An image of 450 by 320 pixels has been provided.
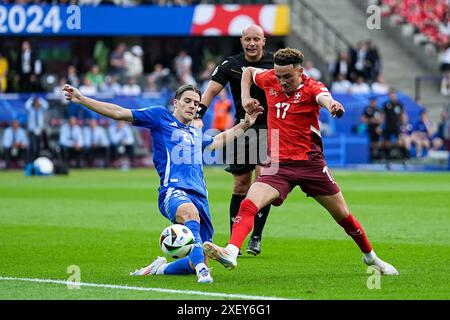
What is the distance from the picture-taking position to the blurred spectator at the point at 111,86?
34969mm

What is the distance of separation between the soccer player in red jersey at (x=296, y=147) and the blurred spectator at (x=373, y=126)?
76.1ft

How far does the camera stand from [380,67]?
39.0 metres

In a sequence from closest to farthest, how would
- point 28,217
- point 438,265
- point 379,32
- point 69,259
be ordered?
point 438,265
point 69,259
point 28,217
point 379,32

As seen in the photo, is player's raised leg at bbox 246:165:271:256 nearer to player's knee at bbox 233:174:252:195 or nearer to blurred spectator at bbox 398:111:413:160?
player's knee at bbox 233:174:252:195

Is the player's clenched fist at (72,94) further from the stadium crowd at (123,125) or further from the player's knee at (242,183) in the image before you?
the stadium crowd at (123,125)

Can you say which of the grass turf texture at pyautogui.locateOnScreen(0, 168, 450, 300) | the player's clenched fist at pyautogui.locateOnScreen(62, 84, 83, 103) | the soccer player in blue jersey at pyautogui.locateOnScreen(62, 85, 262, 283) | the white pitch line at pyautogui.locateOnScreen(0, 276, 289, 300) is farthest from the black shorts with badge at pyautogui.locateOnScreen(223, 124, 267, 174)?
the white pitch line at pyautogui.locateOnScreen(0, 276, 289, 300)

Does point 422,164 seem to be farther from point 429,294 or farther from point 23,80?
point 429,294

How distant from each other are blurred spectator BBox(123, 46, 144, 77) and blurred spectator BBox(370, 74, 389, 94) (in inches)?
305

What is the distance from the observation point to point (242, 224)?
10.3 metres

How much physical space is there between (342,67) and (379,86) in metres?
1.39

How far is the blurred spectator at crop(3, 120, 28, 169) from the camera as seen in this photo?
32625 mm

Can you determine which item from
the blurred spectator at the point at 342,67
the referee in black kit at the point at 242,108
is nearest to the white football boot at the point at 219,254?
the referee in black kit at the point at 242,108

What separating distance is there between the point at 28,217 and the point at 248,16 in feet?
69.1
